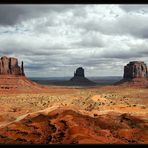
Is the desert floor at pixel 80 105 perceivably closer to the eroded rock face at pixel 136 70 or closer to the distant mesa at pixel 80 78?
the eroded rock face at pixel 136 70

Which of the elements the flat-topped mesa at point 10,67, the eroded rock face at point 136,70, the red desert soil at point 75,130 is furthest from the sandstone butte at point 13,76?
the red desert soil at point 75,130

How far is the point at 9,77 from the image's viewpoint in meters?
86.5

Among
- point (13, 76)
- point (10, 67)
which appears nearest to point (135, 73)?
point (13, 76)

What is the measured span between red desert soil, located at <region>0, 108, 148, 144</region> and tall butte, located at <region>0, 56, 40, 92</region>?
61512 mm

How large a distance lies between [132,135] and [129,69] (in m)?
103

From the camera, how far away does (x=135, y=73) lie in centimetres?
11431

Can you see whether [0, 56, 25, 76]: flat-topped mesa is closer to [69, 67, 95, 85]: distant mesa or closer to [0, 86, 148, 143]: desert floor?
[0, 86, 148, 143]: desert floor

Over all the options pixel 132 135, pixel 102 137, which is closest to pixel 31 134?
pixel 102 137

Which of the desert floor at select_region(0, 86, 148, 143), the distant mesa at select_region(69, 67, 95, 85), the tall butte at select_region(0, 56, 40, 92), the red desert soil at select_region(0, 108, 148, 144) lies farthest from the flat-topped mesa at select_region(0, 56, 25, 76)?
the red desert soil at select_region(0, 108, 148, 144)

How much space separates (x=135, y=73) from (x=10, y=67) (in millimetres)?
50728

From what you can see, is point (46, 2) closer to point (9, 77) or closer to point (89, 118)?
point (89, 118)

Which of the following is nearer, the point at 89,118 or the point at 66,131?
the point at 66,131

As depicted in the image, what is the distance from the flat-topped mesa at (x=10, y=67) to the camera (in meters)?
89.3

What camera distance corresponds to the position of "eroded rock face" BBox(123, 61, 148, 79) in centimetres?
11456
